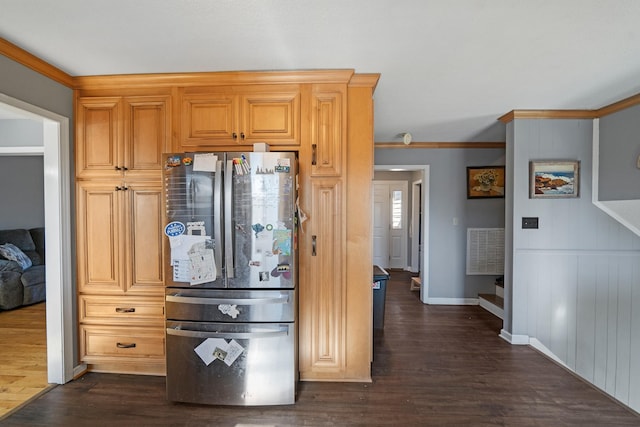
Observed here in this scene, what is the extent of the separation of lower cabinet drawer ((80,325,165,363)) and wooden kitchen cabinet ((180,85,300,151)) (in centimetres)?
151

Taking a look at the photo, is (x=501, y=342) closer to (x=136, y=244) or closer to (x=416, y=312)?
(x=416, y=312)

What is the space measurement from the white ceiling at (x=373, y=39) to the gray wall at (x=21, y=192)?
4.44 meters

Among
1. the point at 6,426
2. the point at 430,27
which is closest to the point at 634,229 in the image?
the point at 430,27

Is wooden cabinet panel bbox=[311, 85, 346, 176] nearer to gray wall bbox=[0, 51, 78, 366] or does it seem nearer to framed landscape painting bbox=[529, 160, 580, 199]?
gray wall bbox=[0, 51, 78, 366]

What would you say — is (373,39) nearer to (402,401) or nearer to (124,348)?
(402,401)

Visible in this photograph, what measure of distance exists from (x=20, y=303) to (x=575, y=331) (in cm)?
676

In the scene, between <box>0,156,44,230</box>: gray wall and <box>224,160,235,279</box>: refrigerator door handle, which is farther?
<box>0,156,44,230</box>: gray wall

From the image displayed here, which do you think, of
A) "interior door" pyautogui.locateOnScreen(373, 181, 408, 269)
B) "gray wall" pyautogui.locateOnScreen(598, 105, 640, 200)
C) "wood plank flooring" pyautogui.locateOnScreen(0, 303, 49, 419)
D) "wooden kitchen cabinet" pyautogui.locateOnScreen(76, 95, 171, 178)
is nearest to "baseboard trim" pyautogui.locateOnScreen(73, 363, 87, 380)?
"wood plank flooring" pyautogui.locateOnScreen(0, 303, 49, 419)

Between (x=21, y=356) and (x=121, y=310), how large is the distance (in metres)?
1.33

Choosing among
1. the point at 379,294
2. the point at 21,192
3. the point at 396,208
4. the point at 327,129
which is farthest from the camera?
the point at 396,208

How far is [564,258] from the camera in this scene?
2.97 meters

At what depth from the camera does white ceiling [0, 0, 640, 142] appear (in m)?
1.48

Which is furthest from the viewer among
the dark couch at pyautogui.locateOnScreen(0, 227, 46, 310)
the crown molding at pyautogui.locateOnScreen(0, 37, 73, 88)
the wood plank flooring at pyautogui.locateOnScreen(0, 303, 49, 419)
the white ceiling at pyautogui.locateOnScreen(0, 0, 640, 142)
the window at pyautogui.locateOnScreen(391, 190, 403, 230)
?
the window at pyautogui.locateOnScreen(391, 190, 403, 230)

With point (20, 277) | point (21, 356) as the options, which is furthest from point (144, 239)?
point (20, 277)
